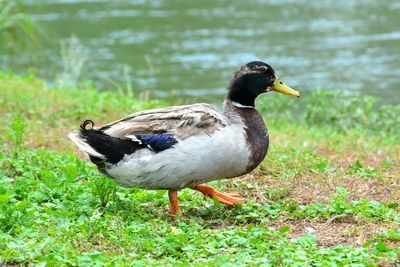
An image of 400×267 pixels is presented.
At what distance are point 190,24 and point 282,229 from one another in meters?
13.8

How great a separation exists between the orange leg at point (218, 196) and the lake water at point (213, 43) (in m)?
6.31

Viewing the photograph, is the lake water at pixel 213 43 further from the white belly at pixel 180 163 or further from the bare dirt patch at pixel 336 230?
the bare dirt patch at pixel 336 230

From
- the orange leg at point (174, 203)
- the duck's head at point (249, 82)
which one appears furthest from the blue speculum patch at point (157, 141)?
the duck's head at point (249, 82)

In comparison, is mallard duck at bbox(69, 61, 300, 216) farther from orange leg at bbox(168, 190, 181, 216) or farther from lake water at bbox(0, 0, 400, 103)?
lake water at bbox(0, 0, 400, 103)

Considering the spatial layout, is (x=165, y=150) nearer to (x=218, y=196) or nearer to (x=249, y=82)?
(x=218, y=196)

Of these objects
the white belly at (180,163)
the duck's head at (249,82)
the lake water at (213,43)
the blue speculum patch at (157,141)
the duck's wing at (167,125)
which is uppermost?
the duck's head at (249,82)

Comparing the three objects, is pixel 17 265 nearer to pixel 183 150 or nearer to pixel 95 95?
pixel 183 150

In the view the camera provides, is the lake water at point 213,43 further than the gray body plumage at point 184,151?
Yes

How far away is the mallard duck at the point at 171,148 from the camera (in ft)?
19.1

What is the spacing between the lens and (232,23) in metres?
18.9

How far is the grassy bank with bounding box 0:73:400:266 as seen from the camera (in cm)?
496

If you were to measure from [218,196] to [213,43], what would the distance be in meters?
11.1

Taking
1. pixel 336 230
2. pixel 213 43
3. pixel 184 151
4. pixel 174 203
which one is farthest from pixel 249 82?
pixel 213 43

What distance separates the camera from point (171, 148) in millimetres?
5855
